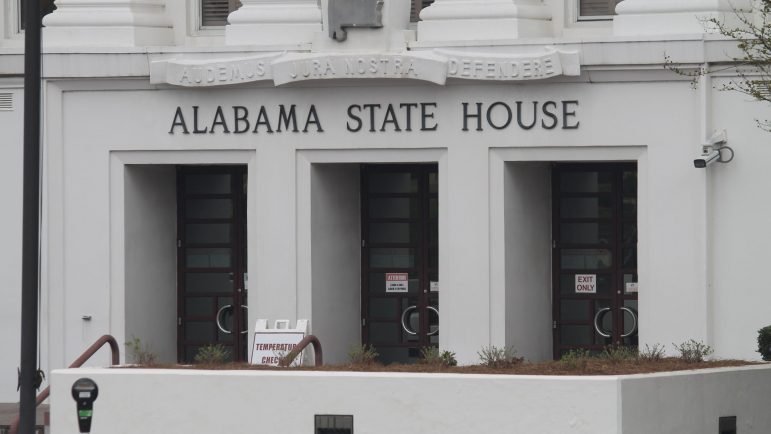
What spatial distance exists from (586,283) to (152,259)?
551 centimetres

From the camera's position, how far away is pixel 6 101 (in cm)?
2448

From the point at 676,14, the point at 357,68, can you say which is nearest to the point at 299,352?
the point at 357,68

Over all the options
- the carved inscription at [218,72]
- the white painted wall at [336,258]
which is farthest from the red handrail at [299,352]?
the carved inscription at [218,72]

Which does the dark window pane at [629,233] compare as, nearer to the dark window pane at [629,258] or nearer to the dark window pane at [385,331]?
the dark window pane at [629,258]

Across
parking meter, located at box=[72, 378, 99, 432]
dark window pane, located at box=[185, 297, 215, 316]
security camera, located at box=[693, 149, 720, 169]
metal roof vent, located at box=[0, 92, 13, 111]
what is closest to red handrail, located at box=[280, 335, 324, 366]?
parking meter, located at box=[72, 378, 99, 432]

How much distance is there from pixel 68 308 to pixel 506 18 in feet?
21.3

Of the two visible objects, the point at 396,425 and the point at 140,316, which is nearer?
the point at 396,425

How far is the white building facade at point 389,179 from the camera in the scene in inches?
874

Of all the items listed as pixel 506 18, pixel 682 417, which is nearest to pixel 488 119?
pixel 506 18

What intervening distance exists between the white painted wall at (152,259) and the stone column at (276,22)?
224cm

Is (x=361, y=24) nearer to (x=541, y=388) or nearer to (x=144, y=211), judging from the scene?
(x=144, y=211)

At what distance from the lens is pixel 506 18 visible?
75.3ft

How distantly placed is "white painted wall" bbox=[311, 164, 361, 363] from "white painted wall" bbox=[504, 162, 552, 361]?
2.36 metres

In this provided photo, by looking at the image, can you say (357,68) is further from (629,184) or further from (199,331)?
(199,331)
